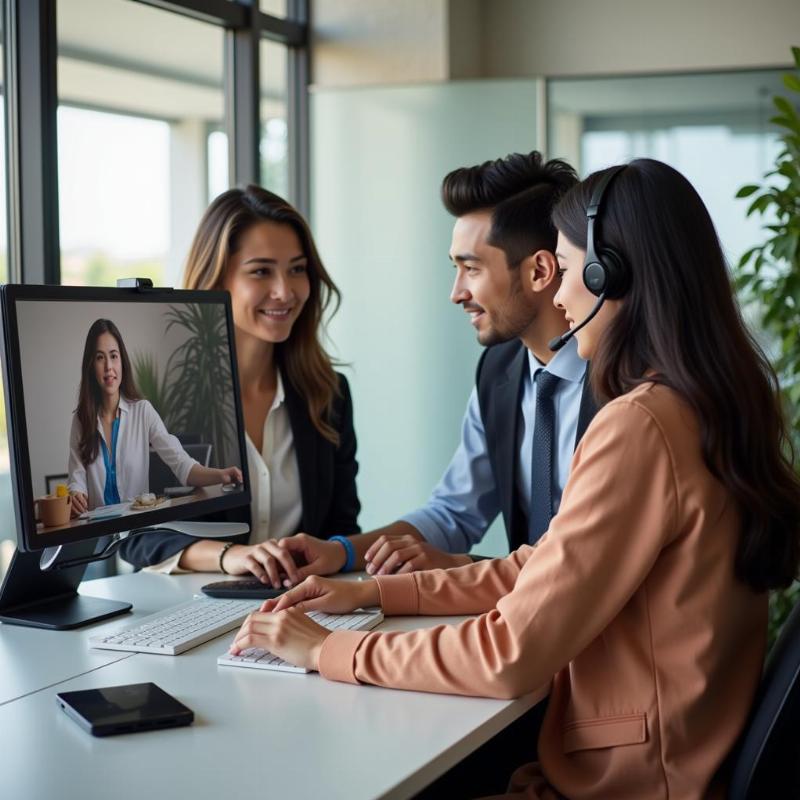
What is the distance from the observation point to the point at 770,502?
1394mm

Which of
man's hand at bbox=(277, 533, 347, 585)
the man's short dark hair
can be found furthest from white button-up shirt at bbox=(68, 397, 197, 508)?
the man's short dark hair

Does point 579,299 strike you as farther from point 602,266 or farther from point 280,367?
point 280,367

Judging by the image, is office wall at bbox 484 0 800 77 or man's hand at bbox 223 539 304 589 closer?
man's hand at bbox 223 539 304 589

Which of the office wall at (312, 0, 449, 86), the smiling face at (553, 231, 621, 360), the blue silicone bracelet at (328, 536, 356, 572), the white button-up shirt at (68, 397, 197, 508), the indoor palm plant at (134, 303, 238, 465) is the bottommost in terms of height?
the blue silicone bracelet at (328, 536, 356, 572)

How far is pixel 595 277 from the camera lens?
1461 mm

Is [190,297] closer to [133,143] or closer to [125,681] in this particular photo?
[125,681]

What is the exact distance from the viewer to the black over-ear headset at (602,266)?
1450 millimetres

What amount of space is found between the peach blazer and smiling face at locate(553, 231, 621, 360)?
0.15 m

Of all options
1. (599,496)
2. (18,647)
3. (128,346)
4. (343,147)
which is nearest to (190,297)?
(128,346)

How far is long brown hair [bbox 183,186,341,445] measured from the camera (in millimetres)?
2516

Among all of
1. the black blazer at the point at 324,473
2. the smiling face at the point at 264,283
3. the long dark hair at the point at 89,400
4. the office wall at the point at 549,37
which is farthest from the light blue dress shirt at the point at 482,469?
the office wall at the point at 549,37

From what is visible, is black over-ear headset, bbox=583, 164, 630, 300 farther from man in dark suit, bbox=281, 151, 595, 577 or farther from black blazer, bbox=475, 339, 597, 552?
black blazer, bbox=475, 339, 597, 552

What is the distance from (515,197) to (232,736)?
1459mm

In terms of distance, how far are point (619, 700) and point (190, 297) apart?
986mm
